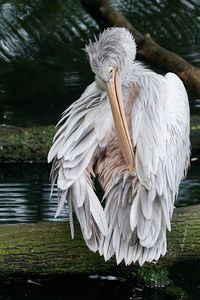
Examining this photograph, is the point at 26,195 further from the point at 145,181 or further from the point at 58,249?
the point at 145,181

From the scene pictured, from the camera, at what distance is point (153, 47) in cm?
558

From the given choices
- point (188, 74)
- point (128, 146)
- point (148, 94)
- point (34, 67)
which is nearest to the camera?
point (128, 146)

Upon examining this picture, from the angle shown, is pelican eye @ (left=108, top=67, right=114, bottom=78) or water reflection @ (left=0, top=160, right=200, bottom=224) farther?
water reflection @ (left=0, top=160, right=200, bottom=224)

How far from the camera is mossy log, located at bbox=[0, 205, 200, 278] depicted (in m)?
3.66

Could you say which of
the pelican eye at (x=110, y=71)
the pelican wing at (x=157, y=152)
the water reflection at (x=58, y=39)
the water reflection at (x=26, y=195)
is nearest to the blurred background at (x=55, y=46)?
the water reflection at (x=58, y=39)

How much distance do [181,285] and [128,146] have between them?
0.84 metres

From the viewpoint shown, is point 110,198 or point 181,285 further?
point 181,285

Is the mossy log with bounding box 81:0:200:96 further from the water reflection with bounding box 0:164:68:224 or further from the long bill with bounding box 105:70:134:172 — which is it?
the long bill with bounding box 105:70:134:172

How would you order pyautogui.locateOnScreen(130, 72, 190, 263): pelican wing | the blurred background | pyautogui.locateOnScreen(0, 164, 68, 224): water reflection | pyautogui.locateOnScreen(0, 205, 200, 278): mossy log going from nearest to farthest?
pyautogui.locateOnScreen(130, 72, 190, 263): pelican wing
pyautogui.locateOnScreen(0, 205, 200, 278): mossy log
pyautogui.locateOnScreen(0, 164, 68, 224): water reflection
the blurred background

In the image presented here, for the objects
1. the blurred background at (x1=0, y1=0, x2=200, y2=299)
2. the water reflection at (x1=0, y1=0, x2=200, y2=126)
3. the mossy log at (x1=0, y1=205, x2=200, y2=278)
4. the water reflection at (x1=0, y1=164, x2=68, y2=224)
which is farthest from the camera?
the water reflection at (x1=0, y1=0, x2=200, y2=126)

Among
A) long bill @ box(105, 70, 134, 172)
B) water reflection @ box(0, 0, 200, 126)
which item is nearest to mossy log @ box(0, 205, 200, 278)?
long bill @ box(105, 70, 134, 172)

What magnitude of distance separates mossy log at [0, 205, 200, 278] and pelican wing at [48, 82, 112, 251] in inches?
4.8

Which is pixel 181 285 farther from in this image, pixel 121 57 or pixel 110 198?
pixel 121 57

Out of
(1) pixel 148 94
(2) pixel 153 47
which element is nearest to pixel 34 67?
(2) pixel 153 47
